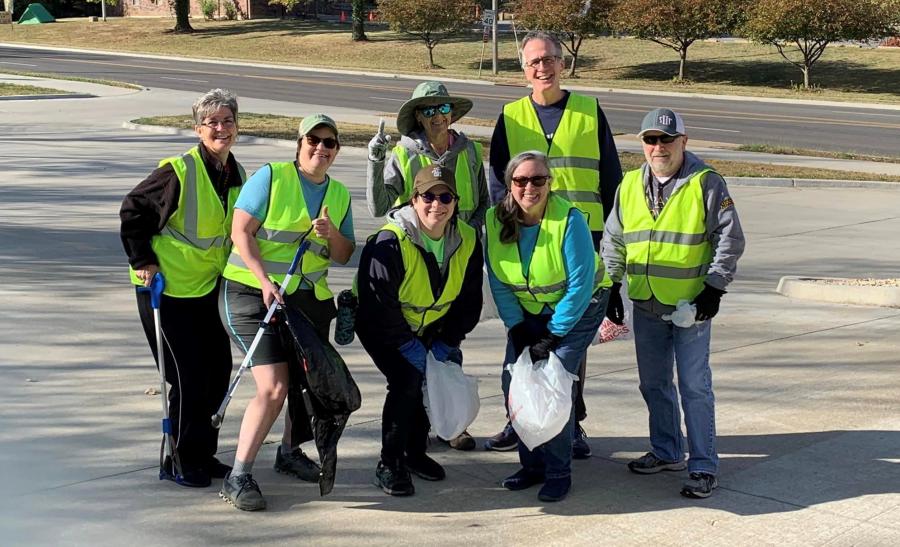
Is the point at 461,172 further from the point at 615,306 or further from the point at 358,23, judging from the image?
the point at 358,23

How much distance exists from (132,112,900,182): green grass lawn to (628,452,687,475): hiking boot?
11663 millimetres

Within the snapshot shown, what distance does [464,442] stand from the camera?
243 inches

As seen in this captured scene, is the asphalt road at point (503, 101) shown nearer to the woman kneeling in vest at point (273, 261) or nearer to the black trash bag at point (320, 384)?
the woman kneeling in vest at point (273, 261)

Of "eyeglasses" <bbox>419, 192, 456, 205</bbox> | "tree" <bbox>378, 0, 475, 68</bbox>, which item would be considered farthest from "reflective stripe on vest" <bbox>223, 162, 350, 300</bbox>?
"tree" <bbox>378, 0, 475, 68</bbox>

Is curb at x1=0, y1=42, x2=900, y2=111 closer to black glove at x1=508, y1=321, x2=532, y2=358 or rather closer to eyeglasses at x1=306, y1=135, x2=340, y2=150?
black glove at x1=508, y1=321, x2=532, y2=358

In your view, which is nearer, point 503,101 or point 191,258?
point 191,258

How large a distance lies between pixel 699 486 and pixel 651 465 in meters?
0.38

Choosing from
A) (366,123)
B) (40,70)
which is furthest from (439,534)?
(40,70)

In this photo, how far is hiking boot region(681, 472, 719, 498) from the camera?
5527 millimetres

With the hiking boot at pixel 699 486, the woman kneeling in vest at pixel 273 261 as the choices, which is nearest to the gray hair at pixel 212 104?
the woman kneeling in vest at pixel 273 261

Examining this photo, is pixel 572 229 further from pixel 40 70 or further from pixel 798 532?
pixel 40 70

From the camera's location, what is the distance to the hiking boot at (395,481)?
18.0 ft

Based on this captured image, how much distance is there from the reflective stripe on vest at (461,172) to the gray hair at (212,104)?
0.97m

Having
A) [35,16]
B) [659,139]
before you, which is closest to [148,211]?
[659,139]
